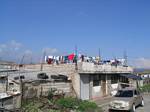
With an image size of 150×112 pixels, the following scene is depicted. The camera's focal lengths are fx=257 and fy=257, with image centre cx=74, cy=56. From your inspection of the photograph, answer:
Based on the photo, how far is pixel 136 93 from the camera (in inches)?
874

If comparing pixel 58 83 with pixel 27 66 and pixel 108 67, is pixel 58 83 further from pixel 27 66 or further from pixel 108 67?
pixel 108 67

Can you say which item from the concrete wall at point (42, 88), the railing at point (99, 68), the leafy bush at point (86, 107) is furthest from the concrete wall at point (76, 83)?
the leafy bush at point (86, 107)

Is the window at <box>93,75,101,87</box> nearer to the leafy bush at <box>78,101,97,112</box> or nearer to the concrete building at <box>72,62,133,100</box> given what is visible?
the concrete building at <box>72,62,133,100</box>

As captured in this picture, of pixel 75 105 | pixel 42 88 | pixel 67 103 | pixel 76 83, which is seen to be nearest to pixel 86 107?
pixel 75 105

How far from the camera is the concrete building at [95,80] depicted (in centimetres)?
2478

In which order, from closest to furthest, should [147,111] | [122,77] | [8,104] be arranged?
1. [8,104]
2. [147,111]
3. [122,77]

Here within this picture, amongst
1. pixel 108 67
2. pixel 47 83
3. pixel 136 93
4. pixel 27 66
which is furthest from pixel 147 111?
pixel 27 66

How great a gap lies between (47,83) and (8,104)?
18.3 ft

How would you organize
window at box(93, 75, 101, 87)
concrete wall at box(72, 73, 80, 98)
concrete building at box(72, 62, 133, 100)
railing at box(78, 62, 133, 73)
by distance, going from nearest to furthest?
Result: 1. concrete wall at box(72, 73, 80, 98)
2. concrete building at box(72, 62, 133, 100)
3. railing at box(78, 62, 133, 73)
4. window at box(93, 75, 101, 87)

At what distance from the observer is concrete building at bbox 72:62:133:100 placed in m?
24.8

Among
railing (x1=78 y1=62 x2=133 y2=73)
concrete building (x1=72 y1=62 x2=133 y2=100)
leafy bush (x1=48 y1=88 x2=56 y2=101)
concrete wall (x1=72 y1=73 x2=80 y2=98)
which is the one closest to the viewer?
leafy bush (x1=48 y1=88 x2=56 y2=101)

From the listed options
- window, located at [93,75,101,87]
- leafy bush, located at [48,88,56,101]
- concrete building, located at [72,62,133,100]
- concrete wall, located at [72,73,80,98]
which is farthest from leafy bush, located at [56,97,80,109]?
window, located at [93,75,101,87]

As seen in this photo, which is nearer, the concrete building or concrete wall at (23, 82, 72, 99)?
concrete wall at (23, 82, 72, 99)

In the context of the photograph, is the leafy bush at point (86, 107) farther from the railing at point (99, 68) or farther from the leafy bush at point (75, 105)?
the railing at point (99, 68)
